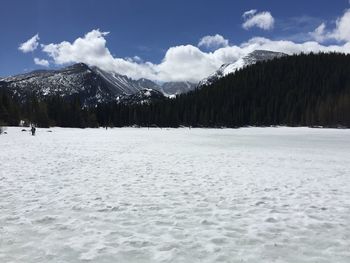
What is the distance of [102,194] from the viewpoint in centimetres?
1327

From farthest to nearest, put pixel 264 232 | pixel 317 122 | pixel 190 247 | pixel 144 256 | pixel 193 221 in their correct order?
pixel 317 122
pixel 193 221
pixel 264 232
pixel 190 247
pixel 144 256

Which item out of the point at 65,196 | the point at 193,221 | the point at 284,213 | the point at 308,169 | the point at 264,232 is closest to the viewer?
the point at 264,232

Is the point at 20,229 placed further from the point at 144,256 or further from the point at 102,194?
the point at 102,194

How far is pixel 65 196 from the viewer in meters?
12.9

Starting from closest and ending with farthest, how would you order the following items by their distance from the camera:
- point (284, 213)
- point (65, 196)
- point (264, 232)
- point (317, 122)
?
point (264, 232), point (284, 213), point (65, 196), point (317, 122)

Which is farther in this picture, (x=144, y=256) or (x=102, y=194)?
(x=102, y=194)

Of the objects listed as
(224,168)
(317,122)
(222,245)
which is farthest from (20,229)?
(317,122)

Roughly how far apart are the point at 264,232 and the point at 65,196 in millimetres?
7221

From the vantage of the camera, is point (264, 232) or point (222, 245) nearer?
point (222, 245)

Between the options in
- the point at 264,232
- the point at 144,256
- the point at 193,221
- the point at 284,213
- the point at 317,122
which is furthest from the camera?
the point at 317,122

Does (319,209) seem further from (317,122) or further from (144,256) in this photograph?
(317,122)

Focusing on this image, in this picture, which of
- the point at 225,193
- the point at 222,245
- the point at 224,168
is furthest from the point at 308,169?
the point at 222,245

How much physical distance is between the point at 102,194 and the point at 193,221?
465 cm

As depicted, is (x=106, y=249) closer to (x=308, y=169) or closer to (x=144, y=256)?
(x=144, y=256)
